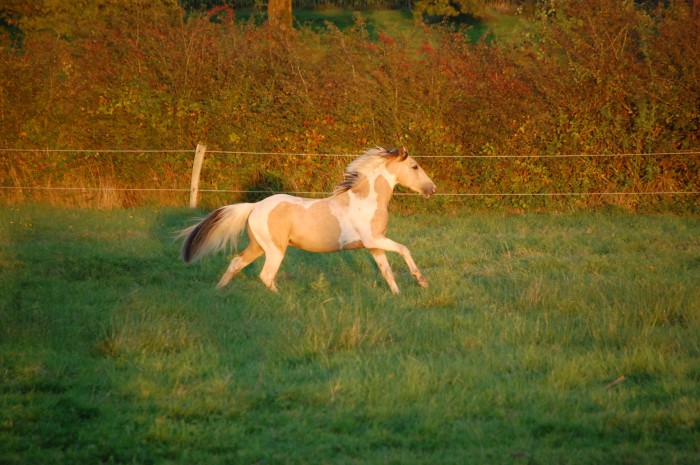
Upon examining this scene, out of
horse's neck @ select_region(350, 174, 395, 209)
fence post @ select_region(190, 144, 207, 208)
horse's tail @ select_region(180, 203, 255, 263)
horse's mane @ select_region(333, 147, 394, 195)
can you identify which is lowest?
fence post @ select_region(190, 144, 207, 208)

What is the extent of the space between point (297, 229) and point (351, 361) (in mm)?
2638

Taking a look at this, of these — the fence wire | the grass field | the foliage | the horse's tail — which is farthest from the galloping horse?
the foliage

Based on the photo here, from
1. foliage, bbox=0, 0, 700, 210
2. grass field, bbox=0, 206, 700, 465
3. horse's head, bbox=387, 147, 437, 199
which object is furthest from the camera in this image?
foliage, bbox=0, 0, 700, 210

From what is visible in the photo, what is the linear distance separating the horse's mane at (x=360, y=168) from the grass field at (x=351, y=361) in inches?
40.1

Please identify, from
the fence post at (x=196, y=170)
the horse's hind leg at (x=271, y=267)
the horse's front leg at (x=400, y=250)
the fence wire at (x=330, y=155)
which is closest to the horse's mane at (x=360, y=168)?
the horse's front leg at (x=400, y=250)

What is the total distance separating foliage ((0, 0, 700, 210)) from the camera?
13.9 metres

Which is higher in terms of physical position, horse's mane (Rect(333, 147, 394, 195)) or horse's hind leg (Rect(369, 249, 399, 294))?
horse's mane (Rect(333, 147, 394, 195))

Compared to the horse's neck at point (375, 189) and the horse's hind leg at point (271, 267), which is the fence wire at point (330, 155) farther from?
the horse's hind leg at point (271, 267)

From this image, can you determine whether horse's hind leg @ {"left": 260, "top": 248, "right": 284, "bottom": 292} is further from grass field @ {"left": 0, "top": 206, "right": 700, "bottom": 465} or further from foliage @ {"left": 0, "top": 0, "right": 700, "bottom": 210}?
foliage @ {"left": 0, "top": 0, "right": 700, "bottom": 210}

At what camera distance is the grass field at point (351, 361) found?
434cm

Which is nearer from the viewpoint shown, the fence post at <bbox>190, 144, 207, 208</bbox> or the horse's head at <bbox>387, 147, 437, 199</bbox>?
the horse's head at <bbox>387, 147, 437, 199</bbox>

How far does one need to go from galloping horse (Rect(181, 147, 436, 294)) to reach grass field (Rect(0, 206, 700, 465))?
34cm

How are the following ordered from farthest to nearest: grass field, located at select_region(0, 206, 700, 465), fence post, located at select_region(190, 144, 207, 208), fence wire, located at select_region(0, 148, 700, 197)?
fence post, located at select_region(190, 144, 207, 208)
fence wire, located at select_region(0, 148, 700, 197)
grass field, located at select_region(0, 206, 700, 465)

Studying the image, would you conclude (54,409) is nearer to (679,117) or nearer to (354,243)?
(354,243)
